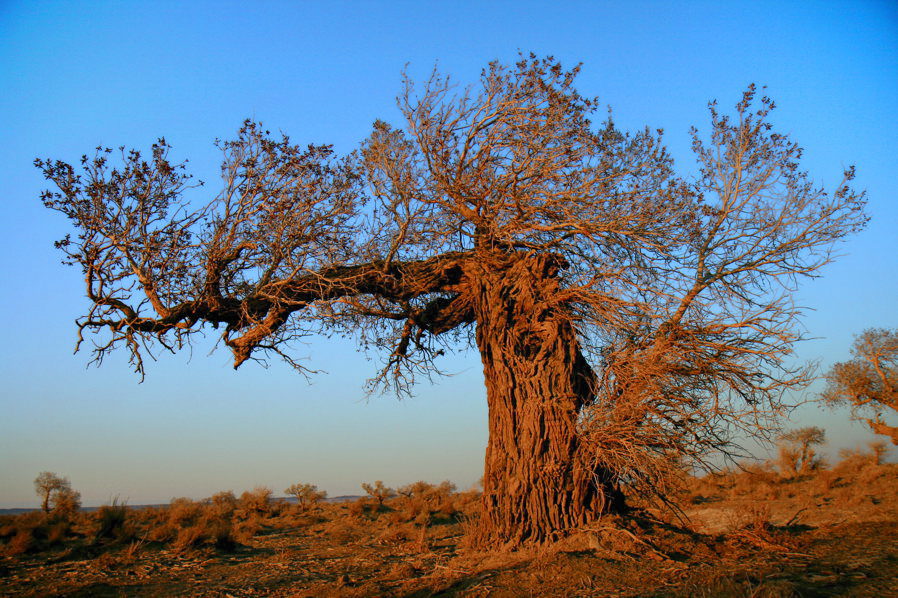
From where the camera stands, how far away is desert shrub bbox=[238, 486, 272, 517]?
16766 mm

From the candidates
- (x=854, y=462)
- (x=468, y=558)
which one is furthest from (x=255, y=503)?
(x=854, y=462)

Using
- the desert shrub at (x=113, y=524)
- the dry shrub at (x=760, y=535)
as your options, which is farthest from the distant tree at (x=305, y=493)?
the dry shrub at (x=760, y=535)

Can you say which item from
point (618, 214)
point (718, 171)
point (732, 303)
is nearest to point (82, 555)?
point (618, 214)

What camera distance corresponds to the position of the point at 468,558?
681 centimetres

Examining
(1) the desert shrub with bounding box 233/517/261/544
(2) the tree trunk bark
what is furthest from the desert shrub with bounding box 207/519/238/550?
(2) the tree trunk bark

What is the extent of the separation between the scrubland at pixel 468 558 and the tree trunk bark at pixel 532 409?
0.35m

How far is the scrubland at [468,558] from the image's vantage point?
5281mm

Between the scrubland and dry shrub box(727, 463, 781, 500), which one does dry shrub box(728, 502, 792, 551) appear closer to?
the scrubland

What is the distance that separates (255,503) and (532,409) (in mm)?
13753

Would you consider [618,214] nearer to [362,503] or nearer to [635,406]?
[635,406]

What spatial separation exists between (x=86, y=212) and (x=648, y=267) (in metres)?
7.76

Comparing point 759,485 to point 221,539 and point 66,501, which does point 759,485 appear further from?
point 66,501

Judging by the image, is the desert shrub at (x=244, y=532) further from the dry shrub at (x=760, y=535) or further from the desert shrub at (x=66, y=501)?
the dry shrub at (x=760, y=535)

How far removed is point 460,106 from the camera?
830 cm
